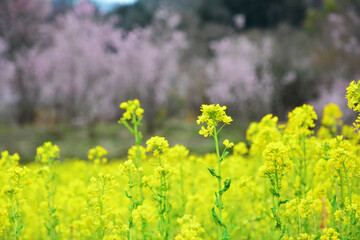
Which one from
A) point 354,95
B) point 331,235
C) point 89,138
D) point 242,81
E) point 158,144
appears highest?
point 242,81

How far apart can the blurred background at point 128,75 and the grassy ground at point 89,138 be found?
0.14 ft

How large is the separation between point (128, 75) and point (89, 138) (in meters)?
3.65

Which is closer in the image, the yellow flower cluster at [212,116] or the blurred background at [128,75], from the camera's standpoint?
the yellow flower cluster at [212,116]

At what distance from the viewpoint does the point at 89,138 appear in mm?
14633

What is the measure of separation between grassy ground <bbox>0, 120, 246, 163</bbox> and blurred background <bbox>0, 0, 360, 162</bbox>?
43 millimetres

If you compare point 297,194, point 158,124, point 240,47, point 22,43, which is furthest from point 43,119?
point 297,194

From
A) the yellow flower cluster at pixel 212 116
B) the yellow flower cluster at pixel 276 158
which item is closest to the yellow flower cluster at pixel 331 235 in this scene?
the yellow flower cluster at pixel 276 158

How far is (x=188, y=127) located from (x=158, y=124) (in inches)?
61.4

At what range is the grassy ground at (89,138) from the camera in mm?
11912

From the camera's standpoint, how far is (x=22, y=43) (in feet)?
54.1

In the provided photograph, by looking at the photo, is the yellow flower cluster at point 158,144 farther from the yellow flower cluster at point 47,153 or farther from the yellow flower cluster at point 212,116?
the yellow flower cluster at point 47,153

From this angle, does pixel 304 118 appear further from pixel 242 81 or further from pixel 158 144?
pixel 242 81

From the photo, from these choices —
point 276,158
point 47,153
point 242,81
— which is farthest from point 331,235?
point 242,81

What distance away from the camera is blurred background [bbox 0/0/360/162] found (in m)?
15.2
